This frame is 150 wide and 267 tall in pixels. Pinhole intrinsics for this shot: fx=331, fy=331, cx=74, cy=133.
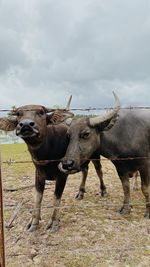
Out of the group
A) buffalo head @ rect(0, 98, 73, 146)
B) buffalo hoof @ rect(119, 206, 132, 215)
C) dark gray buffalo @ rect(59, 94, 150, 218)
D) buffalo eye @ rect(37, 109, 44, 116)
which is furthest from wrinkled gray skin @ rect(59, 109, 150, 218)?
buffalo eye @ rect(37, 109, 44, 116)

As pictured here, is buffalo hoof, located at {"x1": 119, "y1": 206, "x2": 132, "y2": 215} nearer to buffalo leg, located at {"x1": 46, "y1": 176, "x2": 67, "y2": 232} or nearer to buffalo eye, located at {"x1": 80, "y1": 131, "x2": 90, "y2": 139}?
buffalo leg, located at {"x1": 46, "y1": 176, "x2": 67, "y2": 232}

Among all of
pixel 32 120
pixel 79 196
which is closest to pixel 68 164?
pixel 32 120

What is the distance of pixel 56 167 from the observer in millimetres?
4508

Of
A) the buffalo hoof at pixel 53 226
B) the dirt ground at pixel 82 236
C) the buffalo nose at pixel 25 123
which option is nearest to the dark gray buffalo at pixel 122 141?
the dirt ground at pixel 82 236

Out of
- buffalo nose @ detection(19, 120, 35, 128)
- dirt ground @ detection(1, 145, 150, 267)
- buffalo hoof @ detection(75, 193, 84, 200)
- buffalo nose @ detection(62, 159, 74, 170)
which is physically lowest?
dirt ground @ detection(1, 145, 150, 267)

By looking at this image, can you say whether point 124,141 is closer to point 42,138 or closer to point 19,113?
point 42,138

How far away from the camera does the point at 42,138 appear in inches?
159

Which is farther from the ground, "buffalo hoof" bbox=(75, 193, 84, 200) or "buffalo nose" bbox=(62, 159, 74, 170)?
"buffalo nose" bbox=(62, 159, 74, 170)

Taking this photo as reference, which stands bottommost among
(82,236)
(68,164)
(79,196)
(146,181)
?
(82,236)

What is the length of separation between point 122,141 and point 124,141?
0.03 metres

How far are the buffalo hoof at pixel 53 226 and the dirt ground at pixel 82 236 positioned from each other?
0.23 ft

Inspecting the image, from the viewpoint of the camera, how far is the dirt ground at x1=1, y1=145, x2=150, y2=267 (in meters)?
3.89

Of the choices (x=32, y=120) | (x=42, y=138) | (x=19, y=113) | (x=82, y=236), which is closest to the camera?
(x=32, y=120)

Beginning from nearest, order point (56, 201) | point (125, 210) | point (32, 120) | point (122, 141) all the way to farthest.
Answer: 1. point (32, 120)
2. point (56, 201)
3. point (122, 141)
4. point (125, 210)
